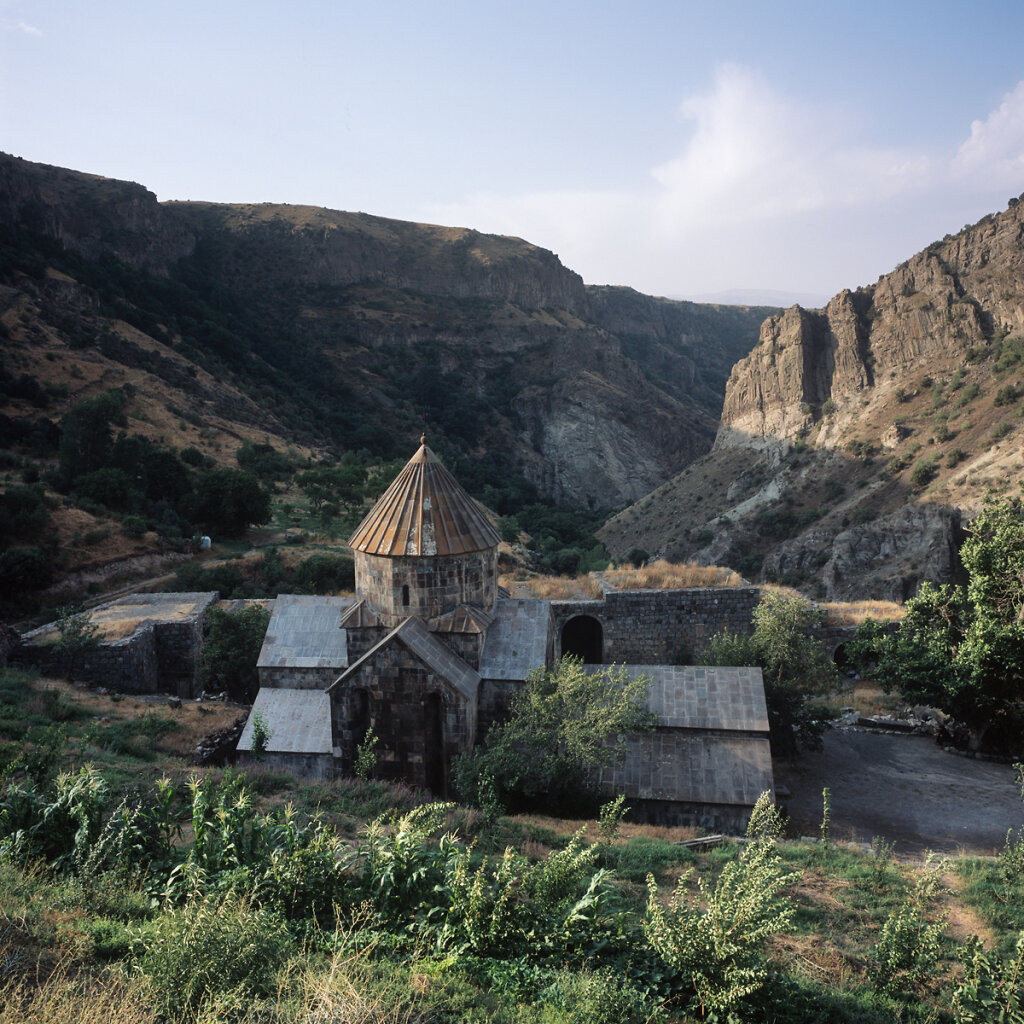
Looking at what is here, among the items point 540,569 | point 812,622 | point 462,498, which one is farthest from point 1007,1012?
point 540,569

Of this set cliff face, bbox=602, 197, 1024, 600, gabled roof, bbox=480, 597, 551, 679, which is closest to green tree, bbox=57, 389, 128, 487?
gabled roof, bbox=480, 597, 551, 679

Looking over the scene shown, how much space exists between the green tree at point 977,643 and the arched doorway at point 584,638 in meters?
7.17

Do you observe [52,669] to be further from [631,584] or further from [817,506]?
[817,506]

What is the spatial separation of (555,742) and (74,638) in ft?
36.9

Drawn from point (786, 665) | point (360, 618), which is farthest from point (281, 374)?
point (786, 665)

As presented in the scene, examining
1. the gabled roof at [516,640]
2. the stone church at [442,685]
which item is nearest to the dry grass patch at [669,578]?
the stone church at [442,685]

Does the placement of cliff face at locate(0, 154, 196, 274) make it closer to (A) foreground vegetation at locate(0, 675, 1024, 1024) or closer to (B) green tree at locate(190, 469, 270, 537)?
(B) green tree at locate(190, 469, 270, 537)

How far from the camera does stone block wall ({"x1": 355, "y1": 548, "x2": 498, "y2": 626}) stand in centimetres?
1127

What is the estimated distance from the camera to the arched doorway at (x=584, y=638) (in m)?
19.2

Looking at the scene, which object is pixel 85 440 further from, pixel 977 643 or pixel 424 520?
pixel 977 643

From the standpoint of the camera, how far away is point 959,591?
14078 mm

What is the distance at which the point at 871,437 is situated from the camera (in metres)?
42.8

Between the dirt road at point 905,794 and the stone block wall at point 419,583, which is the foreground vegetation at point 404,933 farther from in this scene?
the stone block wall at point 419,583

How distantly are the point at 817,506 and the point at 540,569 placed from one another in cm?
2205
